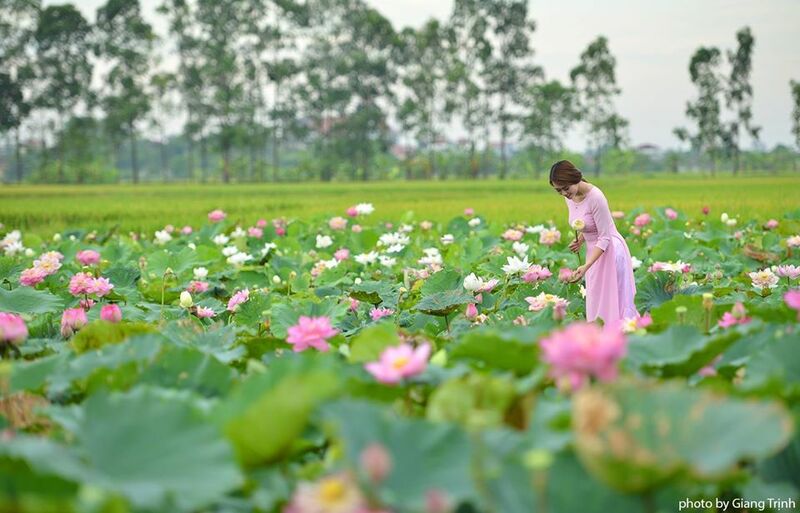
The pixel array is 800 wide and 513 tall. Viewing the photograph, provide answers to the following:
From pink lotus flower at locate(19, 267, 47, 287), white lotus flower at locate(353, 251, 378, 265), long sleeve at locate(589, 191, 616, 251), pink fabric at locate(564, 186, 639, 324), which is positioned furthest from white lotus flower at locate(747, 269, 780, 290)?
pink lotus flower at locate(19, 267, 47, 287)

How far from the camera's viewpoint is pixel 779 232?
5406 mm

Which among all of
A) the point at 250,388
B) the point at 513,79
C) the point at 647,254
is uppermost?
the point at 513,79

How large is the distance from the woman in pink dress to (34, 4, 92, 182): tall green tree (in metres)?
30.2

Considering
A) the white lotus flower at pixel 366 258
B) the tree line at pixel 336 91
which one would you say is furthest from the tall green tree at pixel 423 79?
the white lotus flower at pixel 366 258

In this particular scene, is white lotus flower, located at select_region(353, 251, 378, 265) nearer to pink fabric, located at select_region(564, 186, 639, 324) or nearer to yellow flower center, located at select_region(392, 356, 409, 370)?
pink fabric, located at select_region(564, 186, 639, 324)

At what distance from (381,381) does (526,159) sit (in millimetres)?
45542

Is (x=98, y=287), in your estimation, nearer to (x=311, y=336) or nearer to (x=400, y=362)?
(x=311, y=336)

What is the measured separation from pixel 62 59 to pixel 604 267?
34.3 meters

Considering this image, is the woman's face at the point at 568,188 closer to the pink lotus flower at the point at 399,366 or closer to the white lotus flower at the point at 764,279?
the white lotus flower at the point at 764,279

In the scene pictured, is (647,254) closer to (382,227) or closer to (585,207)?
(585,207)

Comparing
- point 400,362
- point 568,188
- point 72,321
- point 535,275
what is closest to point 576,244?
point 568,188

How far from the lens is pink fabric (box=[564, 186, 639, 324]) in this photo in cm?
326

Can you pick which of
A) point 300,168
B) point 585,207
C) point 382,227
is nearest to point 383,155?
point 300,168

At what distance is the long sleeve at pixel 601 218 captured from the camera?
3.33 m
